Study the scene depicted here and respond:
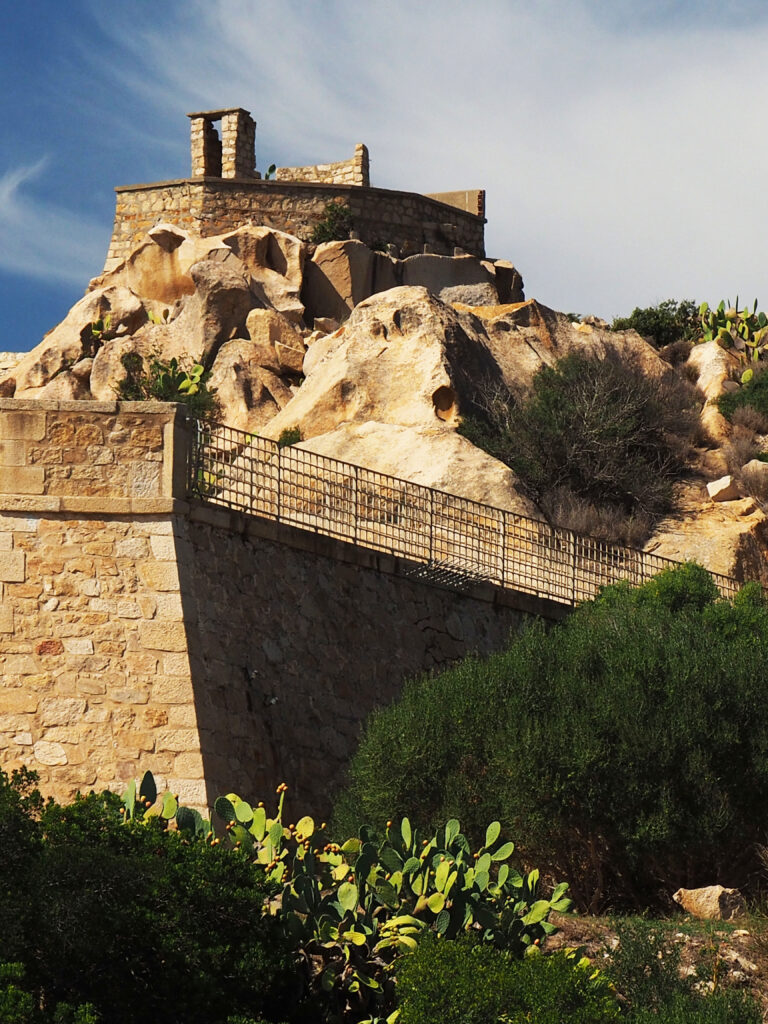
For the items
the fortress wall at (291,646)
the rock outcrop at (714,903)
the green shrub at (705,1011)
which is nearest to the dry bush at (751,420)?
the fortress wall at (291,646)

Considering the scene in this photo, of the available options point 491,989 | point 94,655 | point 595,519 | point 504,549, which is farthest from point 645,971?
point 595,519

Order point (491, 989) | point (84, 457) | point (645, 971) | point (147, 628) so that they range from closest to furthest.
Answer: point (491, 989) < point (645, 971) < point (147, 628) < point (84, 457)

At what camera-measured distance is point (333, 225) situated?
133 ft

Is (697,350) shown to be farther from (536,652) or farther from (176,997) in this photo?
(176,997)

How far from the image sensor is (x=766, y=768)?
16.4 m

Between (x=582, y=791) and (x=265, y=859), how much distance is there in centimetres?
399

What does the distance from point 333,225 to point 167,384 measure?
996cm

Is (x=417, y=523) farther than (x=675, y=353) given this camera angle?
No

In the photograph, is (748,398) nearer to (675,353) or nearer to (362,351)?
(675,353)

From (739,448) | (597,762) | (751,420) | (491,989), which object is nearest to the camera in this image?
(491,989)

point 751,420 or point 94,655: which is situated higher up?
point 751,420

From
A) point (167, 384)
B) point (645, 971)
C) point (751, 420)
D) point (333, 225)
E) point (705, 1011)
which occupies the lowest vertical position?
point (705, 1011)

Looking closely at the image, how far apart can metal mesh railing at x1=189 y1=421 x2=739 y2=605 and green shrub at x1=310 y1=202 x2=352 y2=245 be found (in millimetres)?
16593

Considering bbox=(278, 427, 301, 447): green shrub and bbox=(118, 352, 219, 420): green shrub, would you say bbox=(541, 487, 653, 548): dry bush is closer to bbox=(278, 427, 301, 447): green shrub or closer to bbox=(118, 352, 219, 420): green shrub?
bbox=(278, 427, 301, 447): green shrub
